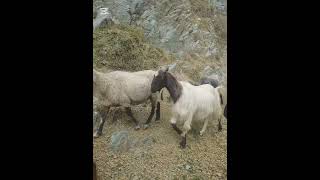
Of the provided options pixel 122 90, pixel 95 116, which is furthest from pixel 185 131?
pixel 95 116

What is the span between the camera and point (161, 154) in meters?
4.81

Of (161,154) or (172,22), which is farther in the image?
(172,22)

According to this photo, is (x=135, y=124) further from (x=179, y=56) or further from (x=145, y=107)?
(x=179, y=56)

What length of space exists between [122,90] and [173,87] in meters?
0.50

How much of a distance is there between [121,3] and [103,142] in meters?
1.40

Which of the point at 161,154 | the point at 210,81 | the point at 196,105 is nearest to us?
the point at 161,154

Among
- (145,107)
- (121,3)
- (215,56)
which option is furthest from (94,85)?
(215,56)

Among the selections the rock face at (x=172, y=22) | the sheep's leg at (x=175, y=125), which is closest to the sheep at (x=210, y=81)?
the rock face at (x=172, y=22)

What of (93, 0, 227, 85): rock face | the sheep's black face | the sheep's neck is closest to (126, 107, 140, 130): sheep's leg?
the sheep's black face

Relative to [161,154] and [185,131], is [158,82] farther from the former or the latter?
[161,154]

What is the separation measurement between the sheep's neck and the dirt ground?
0.12 metres

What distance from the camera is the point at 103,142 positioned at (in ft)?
15.7

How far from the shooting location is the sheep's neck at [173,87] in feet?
16.0

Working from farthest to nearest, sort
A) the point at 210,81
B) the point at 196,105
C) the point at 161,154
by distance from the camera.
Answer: the point at 210,81, the point at 196,105, the point at 161,154
